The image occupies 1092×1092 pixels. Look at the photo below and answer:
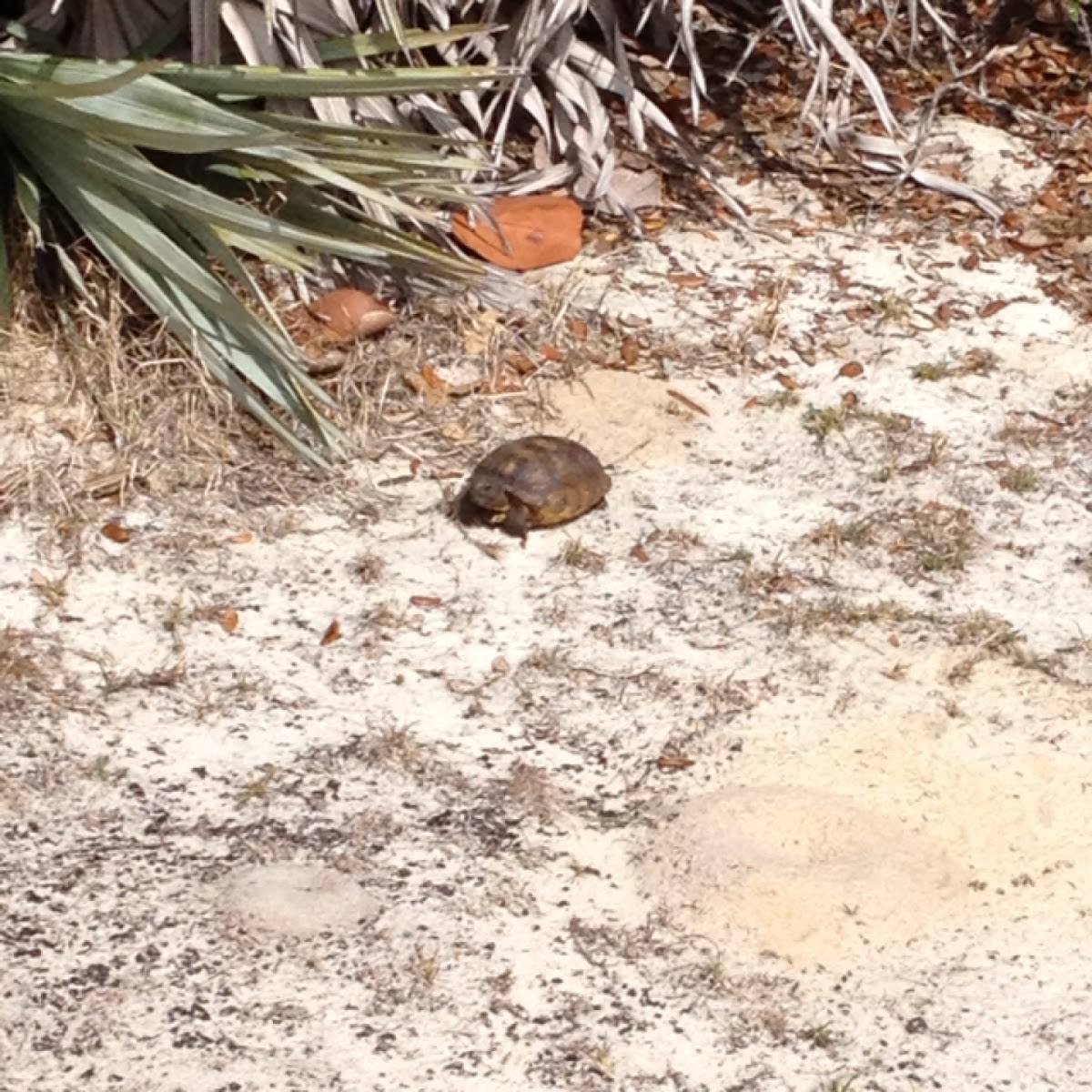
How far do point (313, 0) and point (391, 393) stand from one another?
1.21m

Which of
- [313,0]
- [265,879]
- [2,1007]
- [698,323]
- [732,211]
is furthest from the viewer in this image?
[732,211]

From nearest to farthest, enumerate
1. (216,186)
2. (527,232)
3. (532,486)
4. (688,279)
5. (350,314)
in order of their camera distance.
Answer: (532,486)
(216,186)
(350,314)
(527,232)
(688,279)

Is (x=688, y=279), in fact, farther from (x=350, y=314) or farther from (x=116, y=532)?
(x=116, y=532)

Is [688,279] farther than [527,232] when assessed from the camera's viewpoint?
Yes

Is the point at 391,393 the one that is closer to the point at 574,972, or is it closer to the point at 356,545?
the point at 356,545

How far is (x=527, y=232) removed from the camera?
6.63 metres

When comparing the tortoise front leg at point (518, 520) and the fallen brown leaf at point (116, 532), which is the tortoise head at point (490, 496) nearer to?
the tortoise front leg at point (518, 520)

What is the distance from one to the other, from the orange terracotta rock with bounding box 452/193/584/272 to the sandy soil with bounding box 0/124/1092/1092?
28cm

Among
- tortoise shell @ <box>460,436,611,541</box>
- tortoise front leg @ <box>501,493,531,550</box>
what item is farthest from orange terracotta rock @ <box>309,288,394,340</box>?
tortoise front leg @ <box>501,493,531,550</box>

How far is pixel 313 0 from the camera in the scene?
593cm

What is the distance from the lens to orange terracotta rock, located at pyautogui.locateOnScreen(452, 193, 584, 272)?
6.52 metres

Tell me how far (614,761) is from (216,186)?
2.20 metres

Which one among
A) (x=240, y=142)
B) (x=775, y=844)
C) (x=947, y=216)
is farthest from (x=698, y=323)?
(x=775, y=844)

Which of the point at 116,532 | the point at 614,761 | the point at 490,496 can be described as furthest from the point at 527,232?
the point at 614,761
